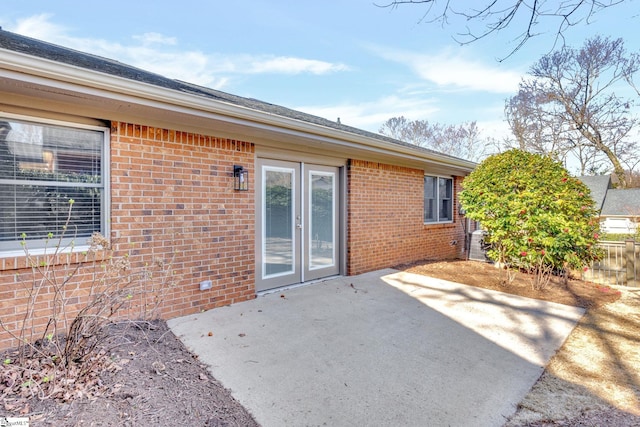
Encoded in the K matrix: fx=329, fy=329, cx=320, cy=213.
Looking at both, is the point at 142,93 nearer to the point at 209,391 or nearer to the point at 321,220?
the point at 209,391

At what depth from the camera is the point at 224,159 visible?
465 cm

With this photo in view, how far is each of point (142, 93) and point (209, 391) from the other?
113 inches

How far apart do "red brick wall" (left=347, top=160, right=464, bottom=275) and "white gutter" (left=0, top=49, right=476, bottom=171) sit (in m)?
1.57

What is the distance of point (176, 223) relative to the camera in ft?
13.8

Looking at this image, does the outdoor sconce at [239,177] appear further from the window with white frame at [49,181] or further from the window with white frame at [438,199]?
the window with white frame at [438,199]

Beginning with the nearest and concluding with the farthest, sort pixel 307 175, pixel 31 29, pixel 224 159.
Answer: pixel 224 159 < pixel 307 175 < pixel 31 29

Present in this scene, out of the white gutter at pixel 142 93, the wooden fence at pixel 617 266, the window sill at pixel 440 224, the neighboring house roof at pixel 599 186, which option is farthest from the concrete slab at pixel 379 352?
the neighboring house roof at pixel 599 186

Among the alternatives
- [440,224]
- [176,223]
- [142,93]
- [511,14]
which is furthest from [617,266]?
[142,93]

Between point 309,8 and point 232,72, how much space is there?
7007 mm

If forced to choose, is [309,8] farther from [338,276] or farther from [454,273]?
[454,273]

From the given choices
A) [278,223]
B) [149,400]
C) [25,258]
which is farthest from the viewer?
[278,223]

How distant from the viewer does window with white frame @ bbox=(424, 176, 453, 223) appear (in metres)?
8.85

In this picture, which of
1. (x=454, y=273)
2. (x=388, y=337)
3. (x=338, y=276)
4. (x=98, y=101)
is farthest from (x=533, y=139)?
(x=98, y=101)

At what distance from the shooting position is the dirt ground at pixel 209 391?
206 centimetres
